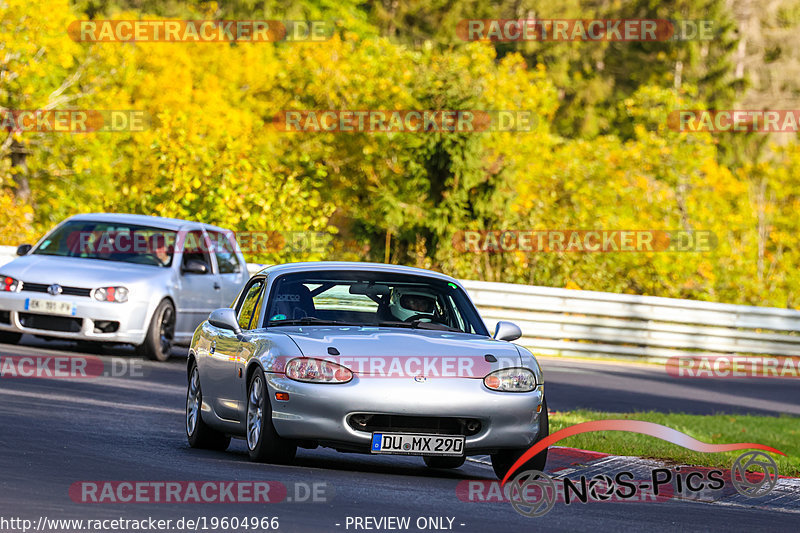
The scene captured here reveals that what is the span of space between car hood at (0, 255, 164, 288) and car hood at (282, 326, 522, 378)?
8893mm

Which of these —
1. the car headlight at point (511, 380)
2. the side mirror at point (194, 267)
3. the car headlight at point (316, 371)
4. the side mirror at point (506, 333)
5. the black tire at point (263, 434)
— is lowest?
the side mirror at point (194, 267)

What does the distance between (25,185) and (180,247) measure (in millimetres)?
28982

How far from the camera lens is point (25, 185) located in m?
47.1

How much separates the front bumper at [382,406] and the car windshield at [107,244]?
34.1 ft

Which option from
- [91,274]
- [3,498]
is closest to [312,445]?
[3,498]

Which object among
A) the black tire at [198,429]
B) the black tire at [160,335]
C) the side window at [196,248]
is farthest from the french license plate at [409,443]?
the side window at [196,248]

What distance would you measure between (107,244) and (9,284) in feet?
4.98

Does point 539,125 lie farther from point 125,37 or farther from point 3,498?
point 3,498

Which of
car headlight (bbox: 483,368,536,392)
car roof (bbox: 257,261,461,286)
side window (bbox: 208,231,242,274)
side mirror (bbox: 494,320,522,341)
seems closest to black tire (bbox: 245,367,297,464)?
car roof (bbox: 257,261,461,286)

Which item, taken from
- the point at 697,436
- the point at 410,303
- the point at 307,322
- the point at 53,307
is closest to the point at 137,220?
the point at 53,307

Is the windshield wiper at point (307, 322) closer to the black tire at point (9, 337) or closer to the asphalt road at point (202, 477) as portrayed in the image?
the asphalt road at point (202, 477)

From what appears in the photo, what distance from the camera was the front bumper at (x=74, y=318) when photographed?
17.9 metres

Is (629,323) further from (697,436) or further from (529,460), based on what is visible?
(529,460)

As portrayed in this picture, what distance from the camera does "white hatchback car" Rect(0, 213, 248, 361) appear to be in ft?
59.0
